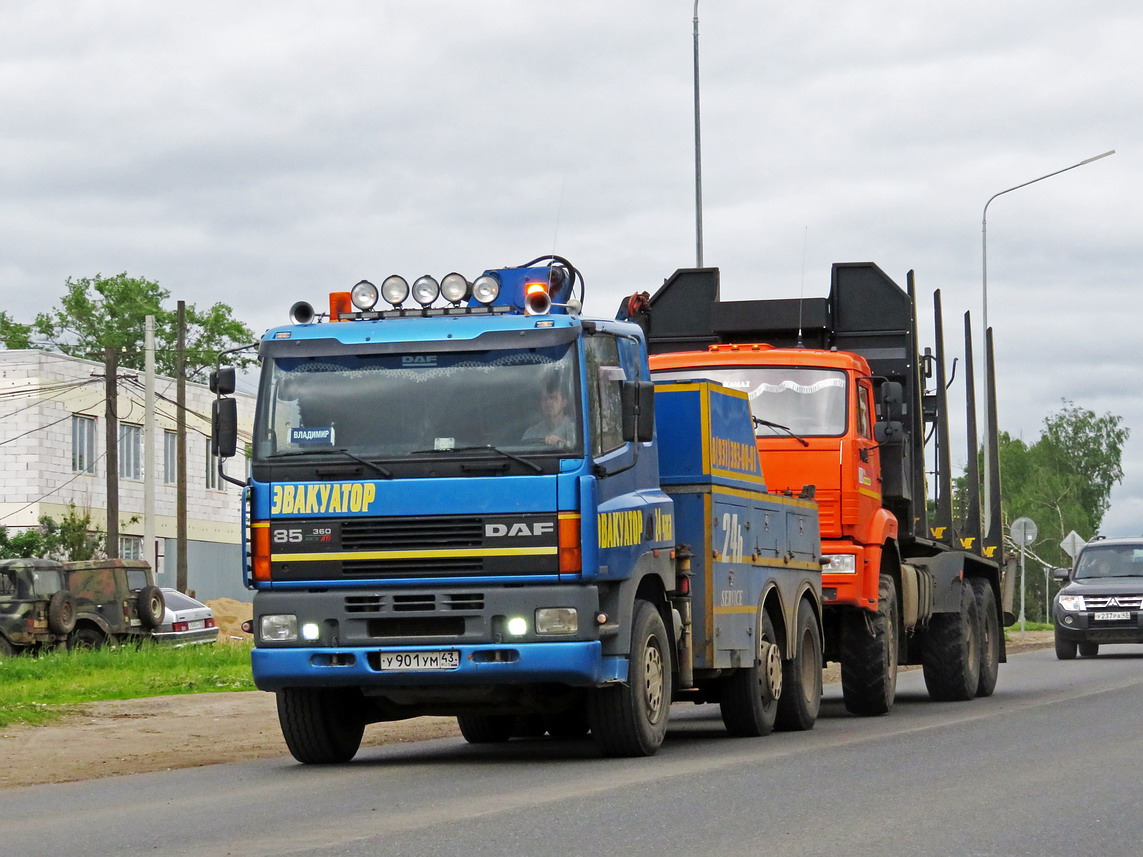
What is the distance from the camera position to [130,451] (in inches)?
2244

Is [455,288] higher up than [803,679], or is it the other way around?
[455,288]

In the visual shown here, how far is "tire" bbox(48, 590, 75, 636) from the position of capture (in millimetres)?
31906

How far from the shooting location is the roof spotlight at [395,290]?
1327 cm

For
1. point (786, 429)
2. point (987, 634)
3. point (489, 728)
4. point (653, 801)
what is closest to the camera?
point (653, 801)

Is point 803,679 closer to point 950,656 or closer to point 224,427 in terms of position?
point 950,656

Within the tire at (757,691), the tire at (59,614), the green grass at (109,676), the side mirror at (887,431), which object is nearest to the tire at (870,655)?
the side mirror at (887,431)

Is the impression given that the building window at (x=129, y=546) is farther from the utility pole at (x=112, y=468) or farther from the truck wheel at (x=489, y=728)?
the truck wheel at (x=489, y=728)

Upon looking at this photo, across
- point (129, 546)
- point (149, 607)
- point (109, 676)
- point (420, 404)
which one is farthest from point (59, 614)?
point (129, 546)

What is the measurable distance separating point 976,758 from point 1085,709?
555 centimetres

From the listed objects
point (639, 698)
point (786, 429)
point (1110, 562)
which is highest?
point (786, 429)

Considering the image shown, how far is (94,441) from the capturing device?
54.8 m

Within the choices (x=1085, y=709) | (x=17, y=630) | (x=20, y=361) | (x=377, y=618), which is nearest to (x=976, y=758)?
(x=377, y=618)

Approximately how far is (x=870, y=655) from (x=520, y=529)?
640 cm

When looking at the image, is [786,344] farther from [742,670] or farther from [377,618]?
[377,618]
